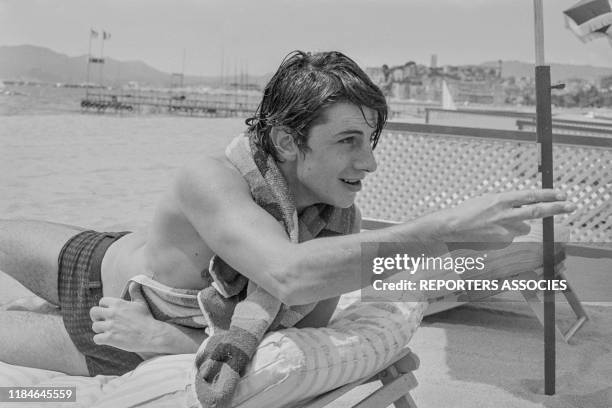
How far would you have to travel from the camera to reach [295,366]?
5.39 ft

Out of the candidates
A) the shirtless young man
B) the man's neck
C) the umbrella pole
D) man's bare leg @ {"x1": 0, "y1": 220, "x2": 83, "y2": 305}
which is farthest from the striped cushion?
the umbrella pole

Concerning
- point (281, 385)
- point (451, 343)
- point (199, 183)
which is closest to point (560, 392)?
point (451, 343)

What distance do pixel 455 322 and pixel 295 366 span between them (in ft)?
9.41

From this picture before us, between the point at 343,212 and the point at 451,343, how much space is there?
6.95 ft

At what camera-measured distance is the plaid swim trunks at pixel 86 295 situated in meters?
2.21

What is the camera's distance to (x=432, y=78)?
140125 millimetres

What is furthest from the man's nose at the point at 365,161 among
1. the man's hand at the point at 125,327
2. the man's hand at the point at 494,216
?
the man's hand at the point at 125,327

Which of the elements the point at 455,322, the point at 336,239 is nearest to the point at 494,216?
the point at 336,239

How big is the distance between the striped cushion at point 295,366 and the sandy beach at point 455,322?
578mm

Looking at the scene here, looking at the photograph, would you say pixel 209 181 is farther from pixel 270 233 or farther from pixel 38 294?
pixel 38 294

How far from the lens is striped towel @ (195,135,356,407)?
162 centimetres

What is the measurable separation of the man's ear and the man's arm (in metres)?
0.23

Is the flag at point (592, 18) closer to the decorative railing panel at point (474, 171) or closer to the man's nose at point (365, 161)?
the decorative railing panel at point (474, 171)

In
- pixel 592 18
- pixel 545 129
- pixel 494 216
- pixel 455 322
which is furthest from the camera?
pixel 592 18
